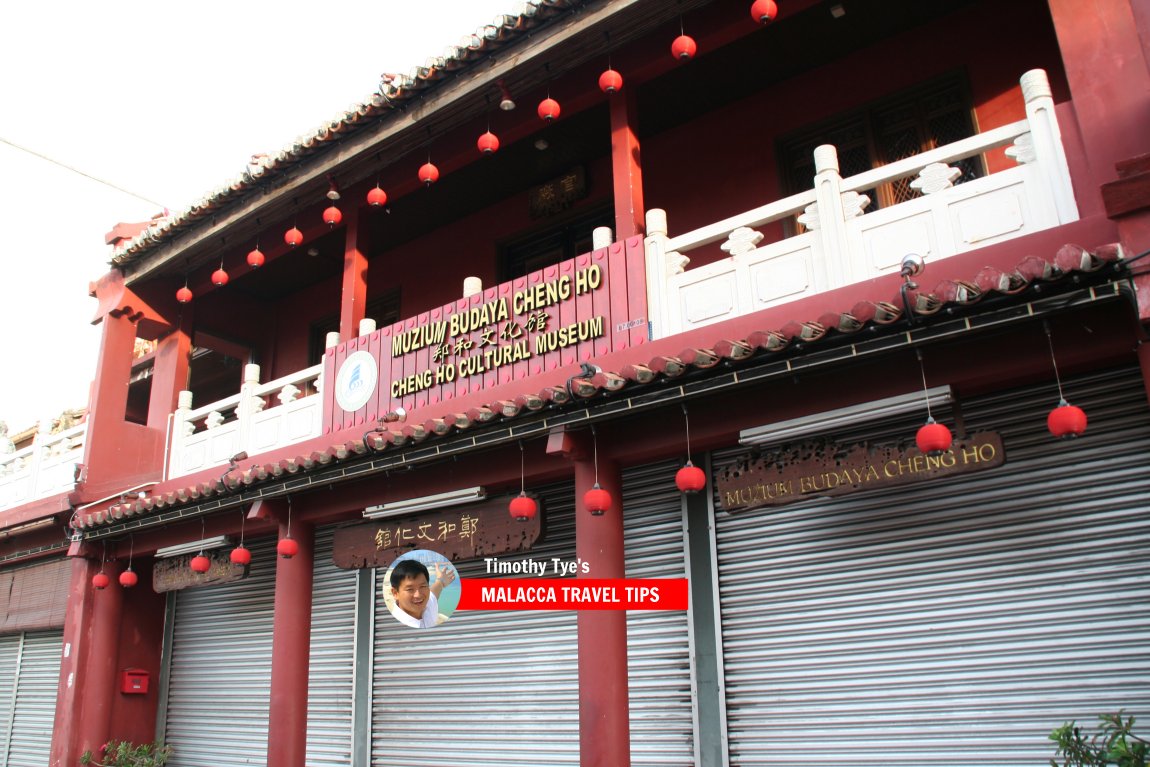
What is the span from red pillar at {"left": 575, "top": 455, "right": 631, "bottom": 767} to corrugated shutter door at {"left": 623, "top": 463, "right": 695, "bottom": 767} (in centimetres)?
28

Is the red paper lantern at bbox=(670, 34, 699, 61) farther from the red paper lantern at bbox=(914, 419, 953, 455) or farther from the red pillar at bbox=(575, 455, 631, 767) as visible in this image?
the red paper lantern at bbox=(914, 419, 953, 455)

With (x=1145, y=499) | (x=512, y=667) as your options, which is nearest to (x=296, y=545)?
(x=512, y=667)

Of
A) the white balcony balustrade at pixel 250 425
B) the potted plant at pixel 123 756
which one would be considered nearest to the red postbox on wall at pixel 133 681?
the potted plant at pixel 123 756

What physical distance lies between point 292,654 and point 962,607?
21.7ft

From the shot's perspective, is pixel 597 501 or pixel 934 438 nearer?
pixel 934 438

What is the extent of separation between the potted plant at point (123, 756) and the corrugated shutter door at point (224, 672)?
16.5 inches

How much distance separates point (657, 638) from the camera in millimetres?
7934

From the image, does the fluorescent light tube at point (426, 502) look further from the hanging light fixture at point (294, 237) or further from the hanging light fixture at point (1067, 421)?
the hanging light fixture at point (1067, 421)

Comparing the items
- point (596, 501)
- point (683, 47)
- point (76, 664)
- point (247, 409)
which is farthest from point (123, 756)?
point (683, 47)

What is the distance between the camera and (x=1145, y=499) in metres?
6.03

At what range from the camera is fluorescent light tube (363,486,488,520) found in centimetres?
867

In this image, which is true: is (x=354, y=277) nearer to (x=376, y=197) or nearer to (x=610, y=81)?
(x=376, y=197)

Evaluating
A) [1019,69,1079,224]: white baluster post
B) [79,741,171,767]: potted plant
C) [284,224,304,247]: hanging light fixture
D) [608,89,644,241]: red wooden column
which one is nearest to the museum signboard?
[608,89,644,241]: red wooden column

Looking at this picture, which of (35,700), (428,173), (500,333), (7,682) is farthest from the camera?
(7,682)
